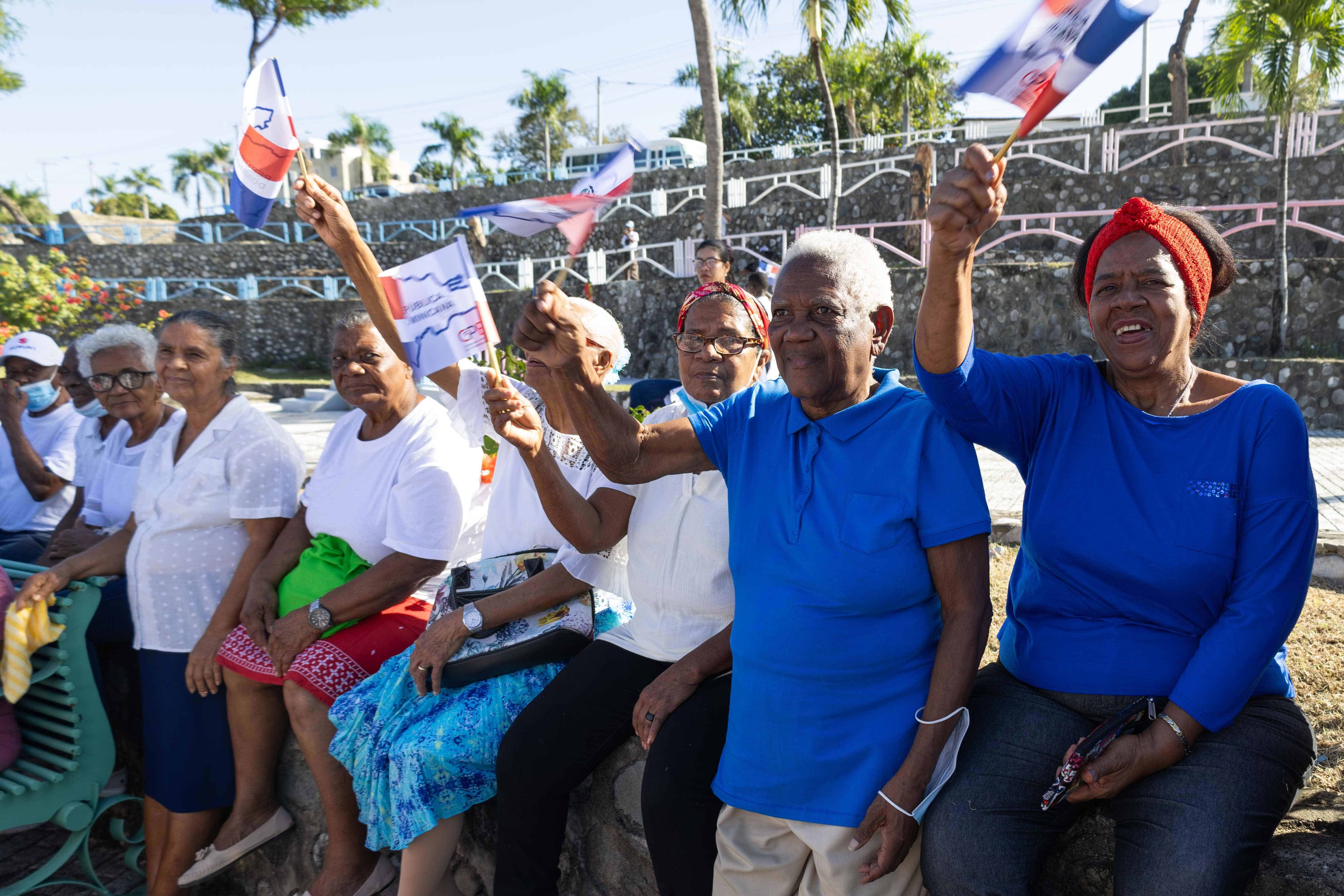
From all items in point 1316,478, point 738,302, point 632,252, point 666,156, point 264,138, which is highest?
point 666,156

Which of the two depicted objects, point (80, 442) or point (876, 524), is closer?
point (876, 524)

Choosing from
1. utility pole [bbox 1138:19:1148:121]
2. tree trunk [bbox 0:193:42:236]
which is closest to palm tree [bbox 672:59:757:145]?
utility pole [bbox 1138:19:1148:121]

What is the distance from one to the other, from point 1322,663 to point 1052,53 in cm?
243

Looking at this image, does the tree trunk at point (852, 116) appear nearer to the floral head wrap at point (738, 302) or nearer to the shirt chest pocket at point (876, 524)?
the floral head wrap at point (738, 302)

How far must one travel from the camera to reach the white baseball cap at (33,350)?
16.9ft

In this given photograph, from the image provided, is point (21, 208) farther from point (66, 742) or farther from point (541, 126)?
point (66, 742)

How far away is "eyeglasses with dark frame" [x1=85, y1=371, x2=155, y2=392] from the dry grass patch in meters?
3.45

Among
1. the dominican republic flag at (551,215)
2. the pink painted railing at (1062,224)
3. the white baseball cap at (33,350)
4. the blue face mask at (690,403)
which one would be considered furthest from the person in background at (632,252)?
the blue face mask at (690,403)

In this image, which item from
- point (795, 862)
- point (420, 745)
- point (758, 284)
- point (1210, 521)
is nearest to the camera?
point (1210, 521)

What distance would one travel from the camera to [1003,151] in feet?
5.57

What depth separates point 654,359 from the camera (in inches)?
609

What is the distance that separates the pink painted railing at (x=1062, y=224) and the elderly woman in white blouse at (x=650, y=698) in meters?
8.05

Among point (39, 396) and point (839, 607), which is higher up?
point (39, 396)

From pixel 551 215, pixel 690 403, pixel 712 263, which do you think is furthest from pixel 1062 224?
pixel 690 403
